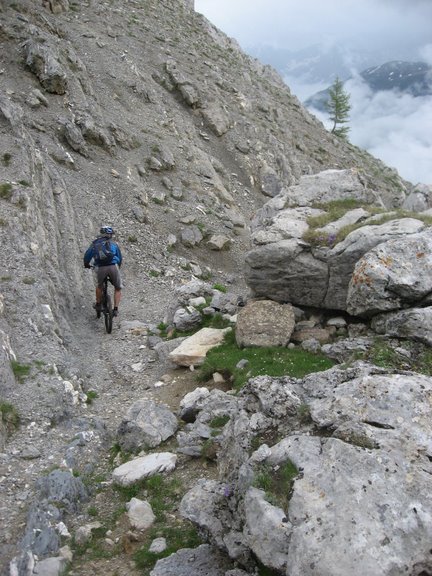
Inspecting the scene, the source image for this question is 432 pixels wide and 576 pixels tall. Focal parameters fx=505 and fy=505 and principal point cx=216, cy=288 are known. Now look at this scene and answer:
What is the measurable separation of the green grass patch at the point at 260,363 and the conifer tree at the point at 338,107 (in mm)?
79169

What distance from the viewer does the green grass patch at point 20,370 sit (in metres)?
12.9

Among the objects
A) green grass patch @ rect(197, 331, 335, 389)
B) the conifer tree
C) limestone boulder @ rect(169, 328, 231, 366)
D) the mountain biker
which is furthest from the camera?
the conifer tree

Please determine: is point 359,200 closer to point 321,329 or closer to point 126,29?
point 321,329

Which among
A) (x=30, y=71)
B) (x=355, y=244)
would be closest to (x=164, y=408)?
(x=355, y=244)

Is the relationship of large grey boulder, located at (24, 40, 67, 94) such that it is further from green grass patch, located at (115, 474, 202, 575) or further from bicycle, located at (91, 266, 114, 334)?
green grass patch, located at (115, 474, 202, 575)

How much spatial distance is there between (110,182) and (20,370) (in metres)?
20.0

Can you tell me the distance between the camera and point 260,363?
1390 cm

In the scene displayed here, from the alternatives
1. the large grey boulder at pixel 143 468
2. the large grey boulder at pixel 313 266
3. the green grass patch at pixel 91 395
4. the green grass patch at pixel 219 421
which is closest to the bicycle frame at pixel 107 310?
the green grass patch at pixel 91 395

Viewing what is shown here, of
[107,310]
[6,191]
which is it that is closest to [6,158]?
[6,191]

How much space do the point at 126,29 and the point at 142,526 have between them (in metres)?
54.9

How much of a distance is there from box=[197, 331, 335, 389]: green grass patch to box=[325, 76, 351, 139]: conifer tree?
260 ft

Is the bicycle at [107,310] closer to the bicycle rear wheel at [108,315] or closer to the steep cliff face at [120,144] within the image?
the bicycle rear wheel at [108,315]

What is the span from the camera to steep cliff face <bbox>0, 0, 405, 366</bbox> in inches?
786

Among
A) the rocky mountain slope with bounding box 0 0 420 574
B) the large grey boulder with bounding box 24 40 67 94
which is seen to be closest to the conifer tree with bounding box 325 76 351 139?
the rocky mountain slope with bounding box 0 0 420 574
